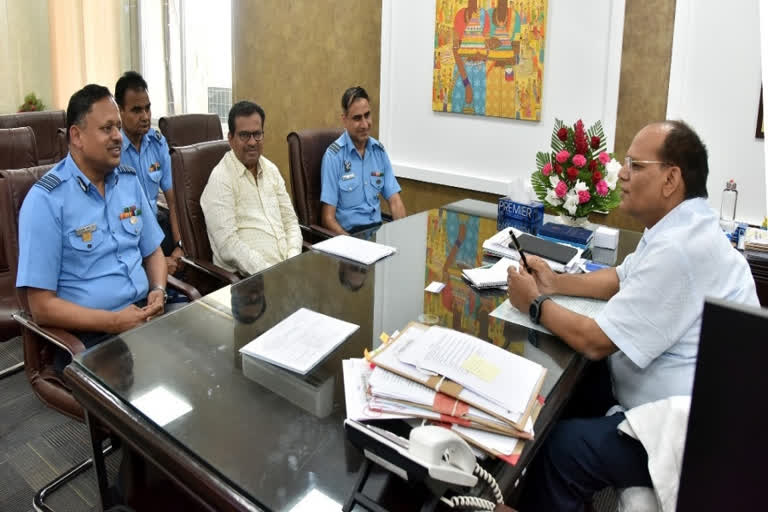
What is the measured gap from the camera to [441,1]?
3684mm

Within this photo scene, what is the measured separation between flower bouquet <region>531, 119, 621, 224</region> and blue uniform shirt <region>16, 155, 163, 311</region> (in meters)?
1.53

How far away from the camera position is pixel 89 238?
1.89 m

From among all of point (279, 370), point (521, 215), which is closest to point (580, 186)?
Result: point (521, 215)

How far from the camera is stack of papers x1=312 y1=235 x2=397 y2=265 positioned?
2.06 meters

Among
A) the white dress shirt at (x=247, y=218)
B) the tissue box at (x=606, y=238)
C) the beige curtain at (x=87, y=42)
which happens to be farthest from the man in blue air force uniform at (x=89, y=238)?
the beige curtain at (x=87, y=42)

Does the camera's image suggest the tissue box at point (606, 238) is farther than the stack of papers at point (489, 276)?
Yes

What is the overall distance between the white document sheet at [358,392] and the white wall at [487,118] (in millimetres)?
2333

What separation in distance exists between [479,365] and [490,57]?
2.78m

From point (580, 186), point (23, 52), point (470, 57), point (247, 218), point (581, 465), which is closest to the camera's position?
point (581, 465)

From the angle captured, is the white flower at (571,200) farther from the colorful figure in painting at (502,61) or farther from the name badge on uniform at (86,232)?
the name badge on uniform at (86,232)

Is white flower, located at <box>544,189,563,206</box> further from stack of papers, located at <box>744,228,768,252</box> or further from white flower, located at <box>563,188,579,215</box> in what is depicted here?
stack of papers, located at <box>744,228,768,252</box>

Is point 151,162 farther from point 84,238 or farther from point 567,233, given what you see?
point 567,233

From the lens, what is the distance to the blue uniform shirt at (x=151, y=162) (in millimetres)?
3113

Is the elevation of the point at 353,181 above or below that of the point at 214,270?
above
